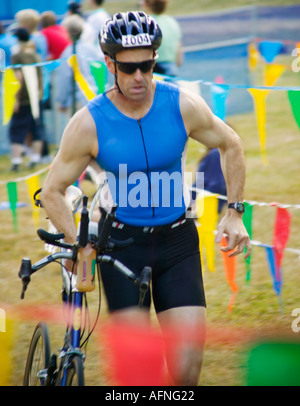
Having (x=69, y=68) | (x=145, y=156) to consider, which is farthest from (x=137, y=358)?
(x=69, y=68)

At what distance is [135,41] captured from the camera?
11.7ft

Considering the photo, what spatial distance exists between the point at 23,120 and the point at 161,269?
282 inches

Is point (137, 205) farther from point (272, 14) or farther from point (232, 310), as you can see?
point (272, 14)

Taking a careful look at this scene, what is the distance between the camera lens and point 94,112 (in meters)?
3.66

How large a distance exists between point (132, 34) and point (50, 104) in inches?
297

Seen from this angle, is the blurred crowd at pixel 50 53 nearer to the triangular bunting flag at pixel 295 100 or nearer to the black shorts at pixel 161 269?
the triangular bunting flag at pixel 295 100

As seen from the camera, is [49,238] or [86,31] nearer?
[49,238]

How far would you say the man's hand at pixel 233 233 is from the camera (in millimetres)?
3811

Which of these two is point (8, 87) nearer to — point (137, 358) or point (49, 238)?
point (137, 358)

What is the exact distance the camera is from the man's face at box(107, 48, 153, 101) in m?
3.57

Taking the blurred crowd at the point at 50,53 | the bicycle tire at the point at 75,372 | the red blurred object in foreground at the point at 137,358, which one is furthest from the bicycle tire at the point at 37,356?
the blurred crowd at the point at 50,53

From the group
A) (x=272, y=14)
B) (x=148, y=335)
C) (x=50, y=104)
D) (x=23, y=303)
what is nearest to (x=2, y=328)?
(x=23, y=303)

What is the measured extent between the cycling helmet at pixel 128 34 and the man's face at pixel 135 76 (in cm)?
3
